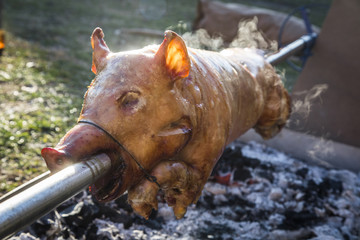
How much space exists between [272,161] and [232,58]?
2.01 metres

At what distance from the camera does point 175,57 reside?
4.85 ft

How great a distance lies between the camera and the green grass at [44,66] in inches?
151

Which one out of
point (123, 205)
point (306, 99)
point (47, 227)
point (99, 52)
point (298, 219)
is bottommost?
point (298, 219)

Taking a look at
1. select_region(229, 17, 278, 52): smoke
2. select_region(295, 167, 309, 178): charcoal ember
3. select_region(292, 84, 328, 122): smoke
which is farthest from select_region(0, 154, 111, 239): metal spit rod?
select_region(292, 84, 328, 122): smoke

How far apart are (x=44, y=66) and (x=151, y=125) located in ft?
18.1

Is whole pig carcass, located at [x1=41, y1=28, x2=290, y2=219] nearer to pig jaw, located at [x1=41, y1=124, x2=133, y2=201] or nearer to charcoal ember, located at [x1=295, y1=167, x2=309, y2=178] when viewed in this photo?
pig jaw, located at [x1=41, y1=124, x2=133, y2=201]

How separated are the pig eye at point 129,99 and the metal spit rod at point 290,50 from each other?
1854 millimetres

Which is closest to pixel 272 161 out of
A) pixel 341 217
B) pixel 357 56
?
pixel 341 217

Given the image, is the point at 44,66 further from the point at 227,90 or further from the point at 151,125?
the point at 151,125

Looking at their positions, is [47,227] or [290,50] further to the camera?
[290,50]

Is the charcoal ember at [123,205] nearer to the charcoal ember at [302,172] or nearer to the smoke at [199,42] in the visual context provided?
the smoke at [199,42]

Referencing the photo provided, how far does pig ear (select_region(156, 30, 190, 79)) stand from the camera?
4.76ft

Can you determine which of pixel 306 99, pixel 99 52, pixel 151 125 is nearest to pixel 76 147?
pixel 151 125

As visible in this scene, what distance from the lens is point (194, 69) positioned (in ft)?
5.57
